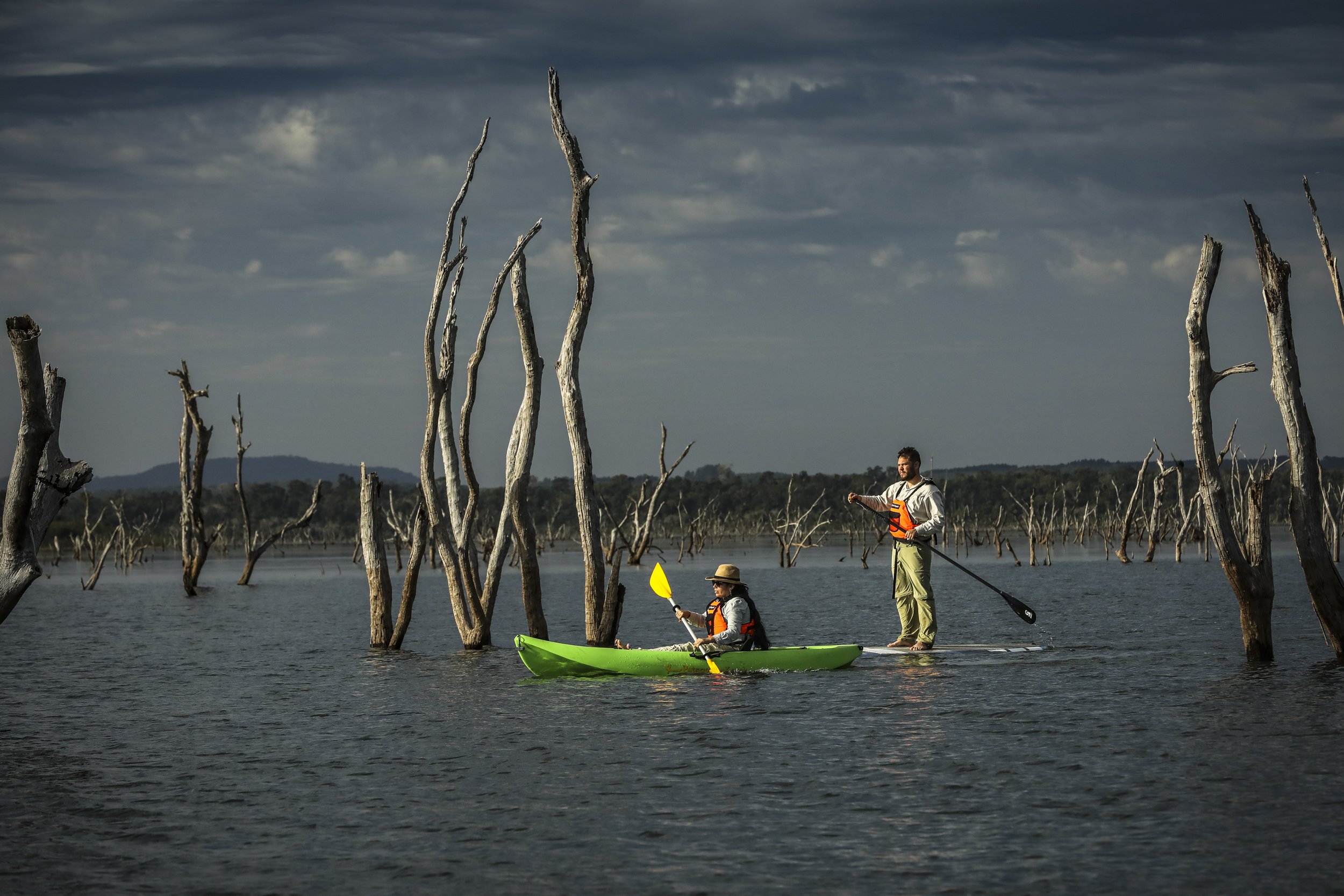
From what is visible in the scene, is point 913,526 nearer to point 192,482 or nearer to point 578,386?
point 578,386

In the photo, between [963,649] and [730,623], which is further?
[963,649]

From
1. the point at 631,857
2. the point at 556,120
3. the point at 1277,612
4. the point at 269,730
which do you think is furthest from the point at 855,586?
the point at 631,857

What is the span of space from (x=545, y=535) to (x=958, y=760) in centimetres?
11158

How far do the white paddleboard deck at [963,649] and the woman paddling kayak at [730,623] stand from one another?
214cm

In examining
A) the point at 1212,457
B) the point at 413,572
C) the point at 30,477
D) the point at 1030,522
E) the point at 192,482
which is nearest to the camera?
the point at 30,477

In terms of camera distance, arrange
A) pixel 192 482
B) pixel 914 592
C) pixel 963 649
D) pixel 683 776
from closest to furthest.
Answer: pixel 683 776
pixel 914 592
pixel 963 649
pixel 192 482

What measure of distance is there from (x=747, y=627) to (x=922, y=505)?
109 inches

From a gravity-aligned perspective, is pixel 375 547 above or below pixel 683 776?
above

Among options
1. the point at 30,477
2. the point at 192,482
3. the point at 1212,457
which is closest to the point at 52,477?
the point at 30,477

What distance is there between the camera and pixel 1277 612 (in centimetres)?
3003

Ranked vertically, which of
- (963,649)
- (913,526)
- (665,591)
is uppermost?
(913,526)

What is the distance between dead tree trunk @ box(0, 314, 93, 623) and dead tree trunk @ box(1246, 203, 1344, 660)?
534 inches

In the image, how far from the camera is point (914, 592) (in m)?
18.1

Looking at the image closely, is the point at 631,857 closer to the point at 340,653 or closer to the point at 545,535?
the point at 340,653
